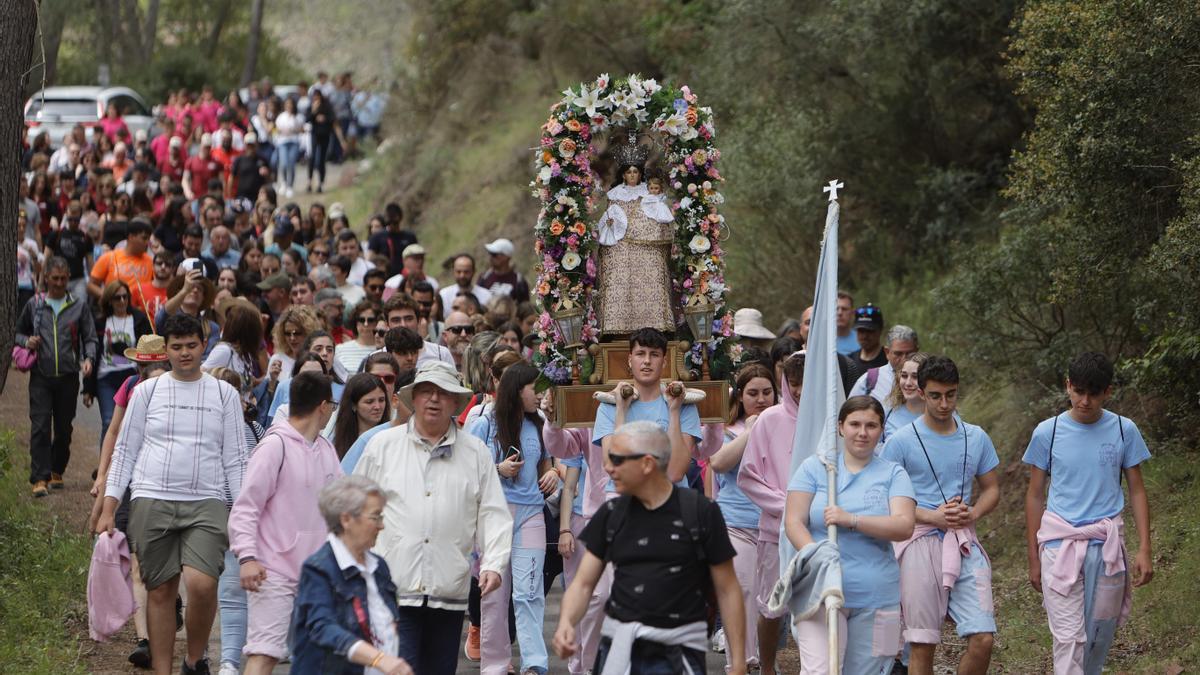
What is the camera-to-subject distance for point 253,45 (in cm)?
5178

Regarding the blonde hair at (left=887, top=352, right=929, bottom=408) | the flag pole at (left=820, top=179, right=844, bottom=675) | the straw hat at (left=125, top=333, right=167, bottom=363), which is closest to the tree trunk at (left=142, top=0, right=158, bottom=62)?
the straw hat at (left=125, top=333, right=167, bottom=363)

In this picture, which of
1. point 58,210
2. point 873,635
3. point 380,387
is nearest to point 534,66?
point 58,210

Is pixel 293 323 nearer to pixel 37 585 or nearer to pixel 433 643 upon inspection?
pixel 37 585

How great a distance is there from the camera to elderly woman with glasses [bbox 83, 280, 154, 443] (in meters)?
15.0

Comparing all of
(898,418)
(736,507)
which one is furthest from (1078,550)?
(736,507)

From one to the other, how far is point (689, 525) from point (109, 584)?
4592mm

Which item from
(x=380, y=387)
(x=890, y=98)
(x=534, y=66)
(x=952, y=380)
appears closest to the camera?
(x=952, y=380)

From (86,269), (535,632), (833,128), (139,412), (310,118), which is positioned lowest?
(535,632)

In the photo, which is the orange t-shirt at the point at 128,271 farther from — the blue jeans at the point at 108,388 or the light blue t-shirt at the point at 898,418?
the light blue t-shirt at the point at 898,418

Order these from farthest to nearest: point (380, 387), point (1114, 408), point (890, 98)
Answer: point (890, 98) < point (1114, 408) < point (380, 387)

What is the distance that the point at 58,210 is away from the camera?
24.4 m

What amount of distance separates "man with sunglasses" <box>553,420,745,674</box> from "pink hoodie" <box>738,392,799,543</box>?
9.41 feet

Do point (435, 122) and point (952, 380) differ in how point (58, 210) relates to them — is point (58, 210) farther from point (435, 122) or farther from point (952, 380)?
point (952, 380)

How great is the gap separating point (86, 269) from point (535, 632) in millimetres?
12266
